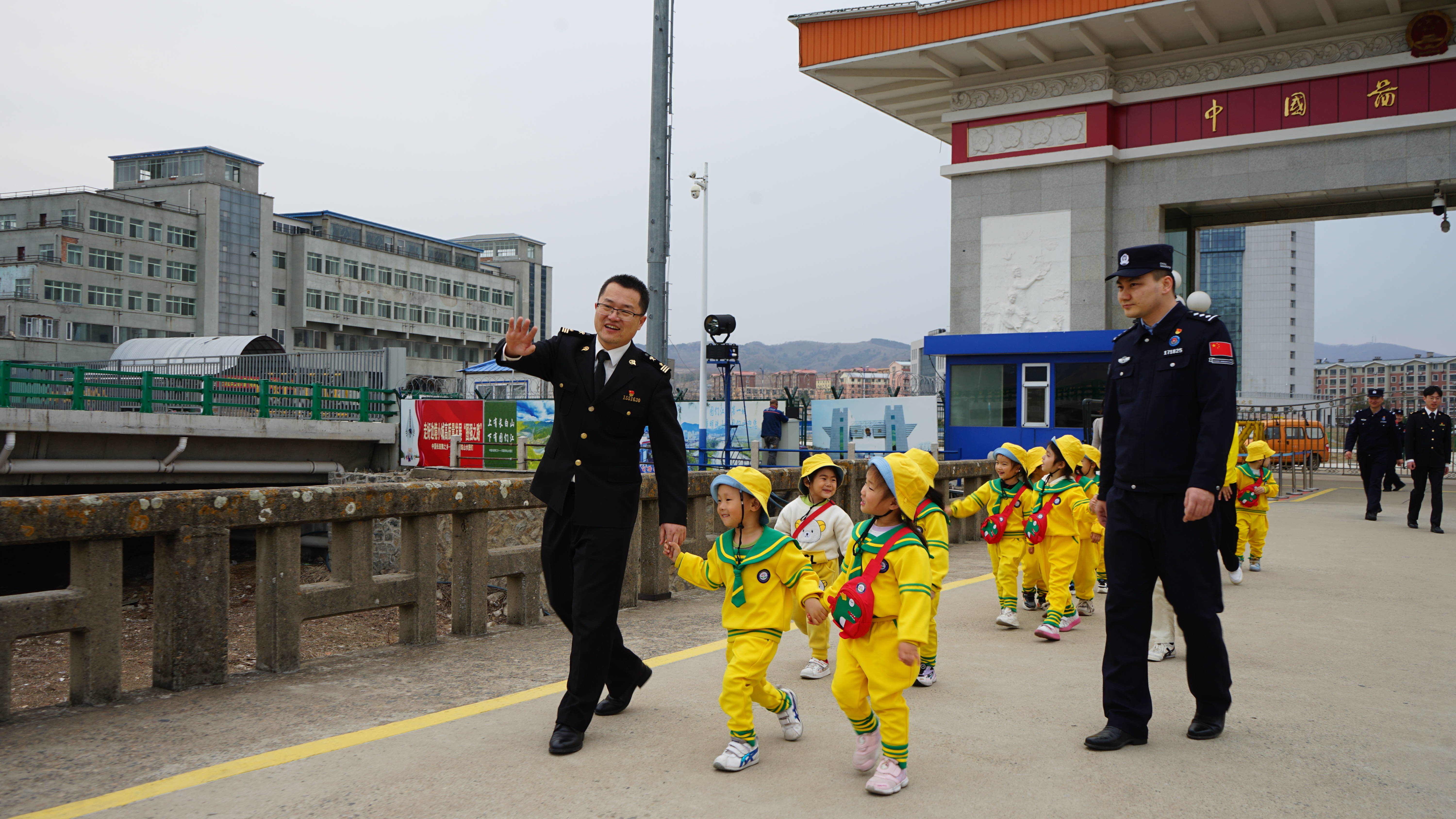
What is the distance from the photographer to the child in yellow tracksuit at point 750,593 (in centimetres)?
393

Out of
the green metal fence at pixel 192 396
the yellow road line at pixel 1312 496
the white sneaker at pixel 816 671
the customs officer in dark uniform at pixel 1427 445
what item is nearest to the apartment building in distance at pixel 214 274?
the green metal fence at pixel 192 396

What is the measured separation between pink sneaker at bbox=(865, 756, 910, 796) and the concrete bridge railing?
2959 millimetres

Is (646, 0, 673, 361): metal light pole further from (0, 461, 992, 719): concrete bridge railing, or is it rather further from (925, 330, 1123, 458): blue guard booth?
(925, 330, 1123, 458): blue guard booth

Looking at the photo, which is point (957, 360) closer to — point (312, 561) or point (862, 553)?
point (312, 561)

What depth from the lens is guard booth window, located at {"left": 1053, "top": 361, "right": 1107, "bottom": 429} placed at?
22422 mm

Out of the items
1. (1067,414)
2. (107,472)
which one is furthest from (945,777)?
(107,472)

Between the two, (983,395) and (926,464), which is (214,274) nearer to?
(983,395)

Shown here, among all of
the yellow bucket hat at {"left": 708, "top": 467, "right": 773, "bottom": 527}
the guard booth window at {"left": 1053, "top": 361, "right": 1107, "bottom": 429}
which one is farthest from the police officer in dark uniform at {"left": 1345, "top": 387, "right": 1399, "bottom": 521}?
the yellow bucket hat at {"left": 708, "top": 467, "right": 773, "bottom": 527}

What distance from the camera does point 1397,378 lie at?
54.1 metres

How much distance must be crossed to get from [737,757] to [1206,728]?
2.04 m

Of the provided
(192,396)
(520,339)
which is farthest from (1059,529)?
(192,396)

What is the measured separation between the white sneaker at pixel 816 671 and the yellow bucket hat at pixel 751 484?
1.39 meters

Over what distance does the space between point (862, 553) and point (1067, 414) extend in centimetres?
2002

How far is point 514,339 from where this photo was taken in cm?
425
